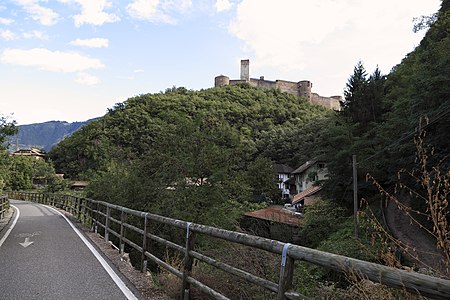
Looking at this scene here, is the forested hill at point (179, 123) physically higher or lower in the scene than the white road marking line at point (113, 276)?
higher

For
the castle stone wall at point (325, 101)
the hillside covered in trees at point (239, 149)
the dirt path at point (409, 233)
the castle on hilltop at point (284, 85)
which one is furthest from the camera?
the castle stone wall at point (325, 101)

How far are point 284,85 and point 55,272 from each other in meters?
130

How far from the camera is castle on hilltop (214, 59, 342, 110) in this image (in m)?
132

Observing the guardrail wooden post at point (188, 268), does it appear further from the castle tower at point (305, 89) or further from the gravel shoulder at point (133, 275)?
the castle tower at point (305, 89)

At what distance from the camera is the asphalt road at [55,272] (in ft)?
18.5

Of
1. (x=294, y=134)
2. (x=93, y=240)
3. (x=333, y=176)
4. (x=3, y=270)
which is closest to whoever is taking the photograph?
(x=3, y=270)

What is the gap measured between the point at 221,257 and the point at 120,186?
10.1 m

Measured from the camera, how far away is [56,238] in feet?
38.2

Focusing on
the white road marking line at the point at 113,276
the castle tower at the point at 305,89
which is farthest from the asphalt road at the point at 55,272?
the castle tower at the point at 305,89

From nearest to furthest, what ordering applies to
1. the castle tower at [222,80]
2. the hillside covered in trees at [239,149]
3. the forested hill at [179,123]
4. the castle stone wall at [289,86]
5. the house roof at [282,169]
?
Result: 1. the hillside covered in trees at [239,149]
2. the forested hill at [179,123]
3. the house roof at [282,169]
4. the castle stone wall at [289,86]
5. the castle tower at [222,80]

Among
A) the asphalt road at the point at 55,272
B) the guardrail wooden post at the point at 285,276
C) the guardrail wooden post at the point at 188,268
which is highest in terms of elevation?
the guardrail wooden post at the point at 285,276

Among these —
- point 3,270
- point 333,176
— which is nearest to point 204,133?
point 3,270

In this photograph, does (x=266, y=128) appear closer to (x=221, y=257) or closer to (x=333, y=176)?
(x=333, y=176)

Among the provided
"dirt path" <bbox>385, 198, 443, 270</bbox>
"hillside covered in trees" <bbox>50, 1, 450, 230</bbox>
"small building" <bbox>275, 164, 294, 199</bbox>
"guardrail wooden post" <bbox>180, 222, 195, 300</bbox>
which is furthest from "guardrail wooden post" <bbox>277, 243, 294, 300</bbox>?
"small building" <bbox>275, 164, 294, 199</bbox>
